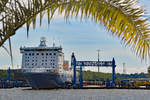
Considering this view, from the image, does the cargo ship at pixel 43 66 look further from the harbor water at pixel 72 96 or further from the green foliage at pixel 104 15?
the green foliage at pixel 104 15

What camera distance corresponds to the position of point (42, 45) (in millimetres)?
65375

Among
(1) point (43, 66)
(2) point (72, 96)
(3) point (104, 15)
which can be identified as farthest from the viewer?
(1) point (43, 66)

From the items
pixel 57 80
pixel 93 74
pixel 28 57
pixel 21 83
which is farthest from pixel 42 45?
pixel 93 74

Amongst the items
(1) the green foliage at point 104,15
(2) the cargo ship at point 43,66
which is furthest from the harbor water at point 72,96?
(1) the green foliage at point 104,15

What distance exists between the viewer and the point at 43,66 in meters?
61.0

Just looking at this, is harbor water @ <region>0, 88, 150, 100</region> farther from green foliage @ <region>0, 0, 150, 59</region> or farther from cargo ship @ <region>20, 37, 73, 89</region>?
green foliage @ <region>0, 0, 150, 59</region>

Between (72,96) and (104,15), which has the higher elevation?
(104,15)

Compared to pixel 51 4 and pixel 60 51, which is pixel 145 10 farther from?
pixel 60 51

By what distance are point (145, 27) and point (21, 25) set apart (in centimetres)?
126

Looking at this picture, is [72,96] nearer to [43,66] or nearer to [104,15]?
[43,66]

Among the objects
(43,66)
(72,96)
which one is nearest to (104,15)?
(72,96)

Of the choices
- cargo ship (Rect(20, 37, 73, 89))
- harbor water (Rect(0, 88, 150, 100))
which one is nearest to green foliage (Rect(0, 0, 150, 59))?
harbor water (Rect(0, 88, 150, 100))

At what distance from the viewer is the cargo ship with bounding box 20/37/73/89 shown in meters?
55.1

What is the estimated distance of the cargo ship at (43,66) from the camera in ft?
181
